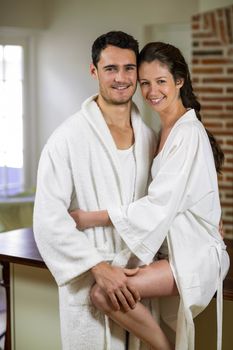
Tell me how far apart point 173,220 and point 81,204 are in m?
0.35

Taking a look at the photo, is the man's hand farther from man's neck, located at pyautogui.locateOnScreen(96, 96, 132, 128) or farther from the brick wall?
the brick wall

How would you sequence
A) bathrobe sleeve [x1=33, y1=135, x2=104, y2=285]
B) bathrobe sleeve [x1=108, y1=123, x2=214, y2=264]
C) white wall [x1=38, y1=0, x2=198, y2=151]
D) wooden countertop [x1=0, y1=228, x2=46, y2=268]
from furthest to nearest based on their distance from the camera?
white wall [x1=38, y1=0, x2=198, y2=151]
wooden countertop [x1=0, y1=228, x2=46, y2=268]
bathrobe sleeve [x1=33, y1=135, x2=104, y2=285]
bathrobe sleeve [x1=108, y1=123, x2=214, y2=264]

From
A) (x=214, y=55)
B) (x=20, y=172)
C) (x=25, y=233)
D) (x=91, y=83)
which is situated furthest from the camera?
(x=20, y=172)

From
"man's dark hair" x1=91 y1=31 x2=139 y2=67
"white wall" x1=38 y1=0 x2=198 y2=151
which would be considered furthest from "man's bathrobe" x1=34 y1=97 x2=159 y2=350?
"white wall" x1=38 y1=0 x2=198 y2=151

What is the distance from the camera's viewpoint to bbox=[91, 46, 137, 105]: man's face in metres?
2.32

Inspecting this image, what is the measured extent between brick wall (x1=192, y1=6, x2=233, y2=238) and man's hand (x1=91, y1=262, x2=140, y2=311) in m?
2.69

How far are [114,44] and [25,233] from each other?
1266mm

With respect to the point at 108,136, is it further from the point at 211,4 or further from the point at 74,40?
the point at 74,40

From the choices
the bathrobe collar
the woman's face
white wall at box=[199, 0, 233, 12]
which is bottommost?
the bathrobe collar

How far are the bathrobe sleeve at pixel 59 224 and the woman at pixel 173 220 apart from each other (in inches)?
3.3

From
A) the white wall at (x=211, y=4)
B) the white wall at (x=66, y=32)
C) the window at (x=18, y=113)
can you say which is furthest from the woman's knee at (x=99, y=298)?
the window at (x=18, y=113)

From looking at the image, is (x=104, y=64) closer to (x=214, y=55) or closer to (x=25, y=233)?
(x=25, y=233)

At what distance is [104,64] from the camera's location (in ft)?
7.64

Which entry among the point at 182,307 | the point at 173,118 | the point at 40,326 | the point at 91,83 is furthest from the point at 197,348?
the point at 91,83
